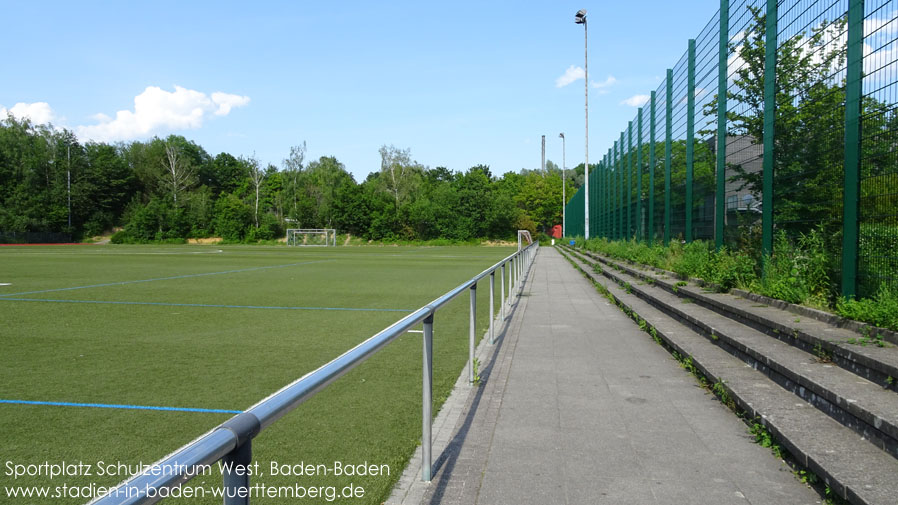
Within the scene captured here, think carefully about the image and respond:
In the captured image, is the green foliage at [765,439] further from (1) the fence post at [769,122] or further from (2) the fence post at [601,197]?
(2) the fence post at [601,197]

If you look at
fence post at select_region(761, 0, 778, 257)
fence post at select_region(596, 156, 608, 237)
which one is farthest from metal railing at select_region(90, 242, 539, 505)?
fence post at select_region(596, 156, 608, 237)

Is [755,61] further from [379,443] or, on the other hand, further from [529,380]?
[379,443]

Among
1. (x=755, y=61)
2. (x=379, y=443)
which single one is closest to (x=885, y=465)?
(x=379, y=443)

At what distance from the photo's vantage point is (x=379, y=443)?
3.75 meters

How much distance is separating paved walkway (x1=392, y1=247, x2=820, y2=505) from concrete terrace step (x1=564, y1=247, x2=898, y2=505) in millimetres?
164

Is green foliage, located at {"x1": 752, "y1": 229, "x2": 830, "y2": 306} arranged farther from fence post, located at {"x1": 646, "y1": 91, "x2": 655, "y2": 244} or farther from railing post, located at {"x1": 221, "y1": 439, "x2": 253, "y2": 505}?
fence post, located at {"x1": 646, "y1": 91, "x2": 655, "y2": 244}

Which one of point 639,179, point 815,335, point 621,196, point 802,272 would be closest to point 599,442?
point 815,335

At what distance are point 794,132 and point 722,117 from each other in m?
2.50

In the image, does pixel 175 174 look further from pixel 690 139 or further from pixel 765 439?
pixel 765 439

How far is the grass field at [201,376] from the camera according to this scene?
354cm

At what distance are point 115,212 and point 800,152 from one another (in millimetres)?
83668

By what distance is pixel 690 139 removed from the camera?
10.8 m

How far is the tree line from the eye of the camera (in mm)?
67750

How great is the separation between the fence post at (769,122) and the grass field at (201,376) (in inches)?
146
